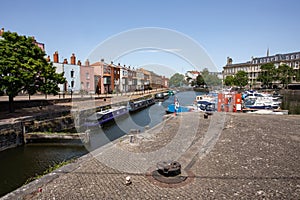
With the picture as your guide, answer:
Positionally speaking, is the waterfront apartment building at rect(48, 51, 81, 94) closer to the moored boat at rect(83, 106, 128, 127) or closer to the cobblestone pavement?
the moored boat at rect(83, 106, 128, 127)

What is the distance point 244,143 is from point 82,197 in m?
6.83

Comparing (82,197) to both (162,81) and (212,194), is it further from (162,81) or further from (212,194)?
(162,81)

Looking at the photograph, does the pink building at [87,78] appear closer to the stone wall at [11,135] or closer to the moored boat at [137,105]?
the moored boat at [137,105]

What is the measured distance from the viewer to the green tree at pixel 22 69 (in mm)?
13730

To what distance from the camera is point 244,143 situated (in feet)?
27.5

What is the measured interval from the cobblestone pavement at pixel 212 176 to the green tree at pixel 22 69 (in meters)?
10.2

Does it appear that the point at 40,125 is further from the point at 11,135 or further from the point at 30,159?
the point at 30,159

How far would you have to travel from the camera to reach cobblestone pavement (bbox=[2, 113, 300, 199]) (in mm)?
4625

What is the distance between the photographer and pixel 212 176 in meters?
5.48

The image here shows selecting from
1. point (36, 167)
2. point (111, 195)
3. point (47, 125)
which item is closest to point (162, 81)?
point (47, 125)

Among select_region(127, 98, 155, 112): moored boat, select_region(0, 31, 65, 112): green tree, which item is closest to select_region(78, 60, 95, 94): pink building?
select_region(127, 98, 155, 112): moored boat

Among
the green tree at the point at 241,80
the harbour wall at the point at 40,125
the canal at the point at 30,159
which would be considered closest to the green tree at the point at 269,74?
the green tree at the point at 241,80

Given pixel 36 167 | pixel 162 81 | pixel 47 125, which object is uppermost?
pixel 162 81

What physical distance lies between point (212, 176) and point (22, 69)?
15.1 metres
